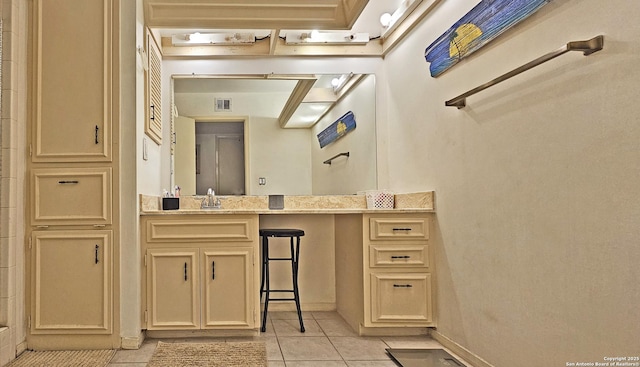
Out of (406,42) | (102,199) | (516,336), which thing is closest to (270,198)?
(102,199)

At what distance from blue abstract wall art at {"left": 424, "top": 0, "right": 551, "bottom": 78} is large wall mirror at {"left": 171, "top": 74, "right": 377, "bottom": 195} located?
1034 millimetres

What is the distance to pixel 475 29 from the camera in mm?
2480

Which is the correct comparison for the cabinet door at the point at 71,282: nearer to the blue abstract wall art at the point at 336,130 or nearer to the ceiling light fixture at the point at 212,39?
the ceiling light fixture at the point at 212,39

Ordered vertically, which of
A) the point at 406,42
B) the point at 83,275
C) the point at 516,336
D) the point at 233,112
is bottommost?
the point at 516,336

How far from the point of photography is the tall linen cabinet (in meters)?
2.83

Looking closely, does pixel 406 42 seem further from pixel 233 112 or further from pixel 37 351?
pixel 37 351

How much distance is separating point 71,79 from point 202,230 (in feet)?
4.20

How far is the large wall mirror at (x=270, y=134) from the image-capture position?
382cm

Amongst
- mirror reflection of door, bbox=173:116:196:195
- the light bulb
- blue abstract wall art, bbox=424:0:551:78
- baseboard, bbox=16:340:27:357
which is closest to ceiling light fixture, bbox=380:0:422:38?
the light bulb

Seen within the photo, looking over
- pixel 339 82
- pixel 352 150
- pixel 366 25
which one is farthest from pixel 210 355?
pixel 366 25

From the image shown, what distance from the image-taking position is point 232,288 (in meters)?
3.03

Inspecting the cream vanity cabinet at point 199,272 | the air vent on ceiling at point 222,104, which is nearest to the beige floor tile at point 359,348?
the cream vanity cabinet at point 199,272

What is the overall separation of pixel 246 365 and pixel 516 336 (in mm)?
1447

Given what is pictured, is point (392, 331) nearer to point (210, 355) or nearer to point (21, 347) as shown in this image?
point (210, 355)
